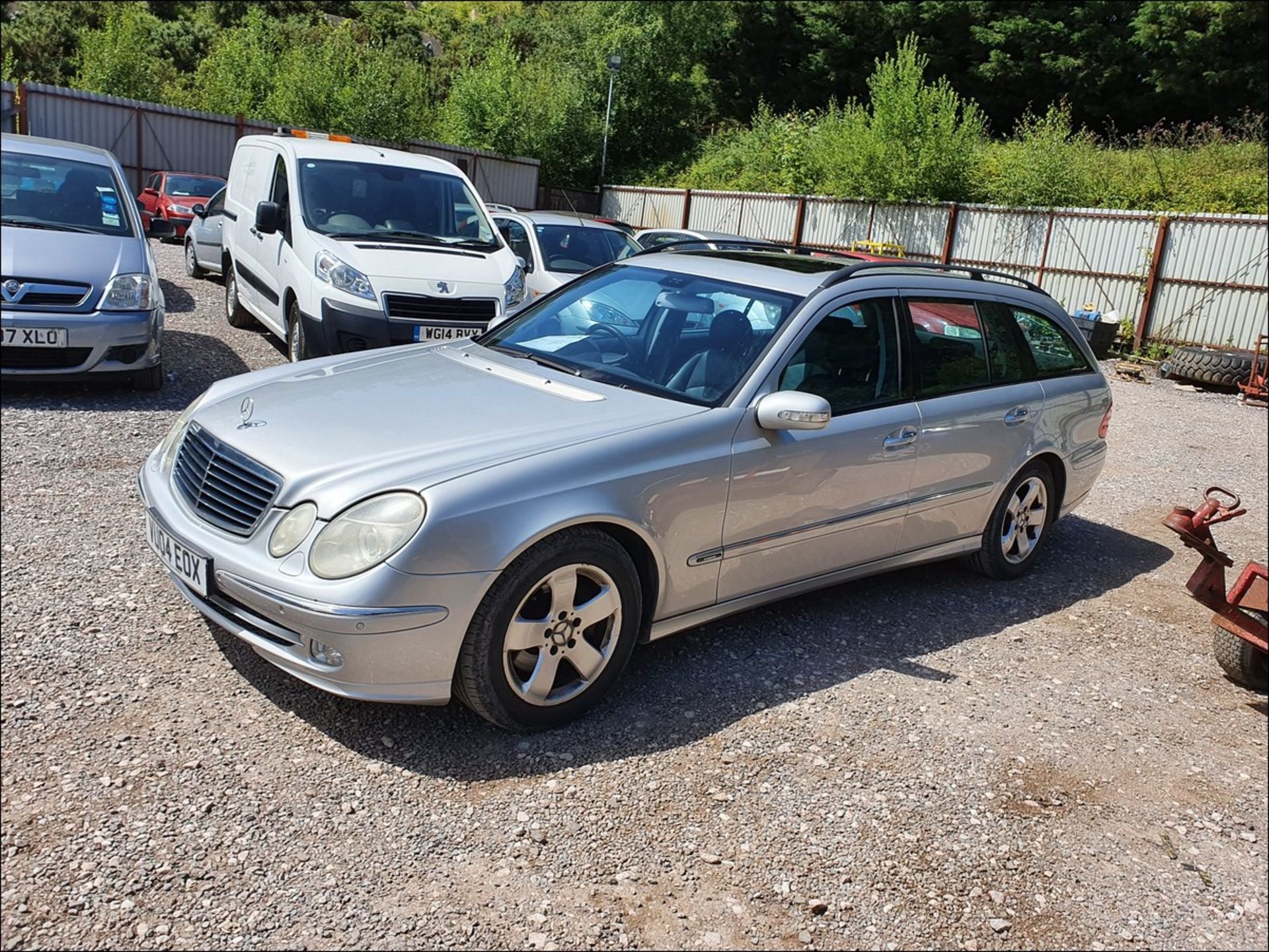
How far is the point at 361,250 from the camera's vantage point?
8094mm

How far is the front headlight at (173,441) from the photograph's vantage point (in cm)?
386

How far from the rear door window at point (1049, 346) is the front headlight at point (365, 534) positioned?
3790mm

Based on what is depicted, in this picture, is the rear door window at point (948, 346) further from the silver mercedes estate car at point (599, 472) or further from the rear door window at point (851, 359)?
the rear door window at point (851, 359)

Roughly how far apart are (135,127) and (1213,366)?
2357 centimetres

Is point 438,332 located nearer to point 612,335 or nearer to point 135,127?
point 612,335

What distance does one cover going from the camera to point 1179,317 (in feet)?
57.3

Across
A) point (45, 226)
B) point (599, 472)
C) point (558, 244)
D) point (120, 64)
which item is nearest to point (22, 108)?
point (120, 64)

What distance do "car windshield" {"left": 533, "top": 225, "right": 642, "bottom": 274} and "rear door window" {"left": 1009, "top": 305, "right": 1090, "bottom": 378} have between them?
586 cm

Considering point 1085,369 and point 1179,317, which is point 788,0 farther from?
point 1085,369

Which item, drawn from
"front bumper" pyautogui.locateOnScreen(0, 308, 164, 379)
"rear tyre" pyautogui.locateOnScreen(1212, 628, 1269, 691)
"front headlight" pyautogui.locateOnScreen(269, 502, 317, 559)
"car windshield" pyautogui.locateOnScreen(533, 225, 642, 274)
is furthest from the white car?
"rear tyre" pyautogui.locateOnScreen(1212, 628, 1269, 691)

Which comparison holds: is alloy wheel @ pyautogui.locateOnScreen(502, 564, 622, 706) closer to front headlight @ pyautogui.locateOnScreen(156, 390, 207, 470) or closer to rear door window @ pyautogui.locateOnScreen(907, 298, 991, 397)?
front headlight @ pyautogui.locateOnScreen(156, 390, 207, 470)

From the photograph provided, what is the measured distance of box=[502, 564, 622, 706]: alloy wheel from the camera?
3391 millimetres

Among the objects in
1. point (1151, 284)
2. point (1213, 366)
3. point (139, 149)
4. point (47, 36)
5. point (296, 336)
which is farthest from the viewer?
point (47, 36)

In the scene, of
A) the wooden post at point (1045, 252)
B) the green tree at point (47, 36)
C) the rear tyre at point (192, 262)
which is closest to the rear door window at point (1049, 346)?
the rear tyre at point (192, 262)
